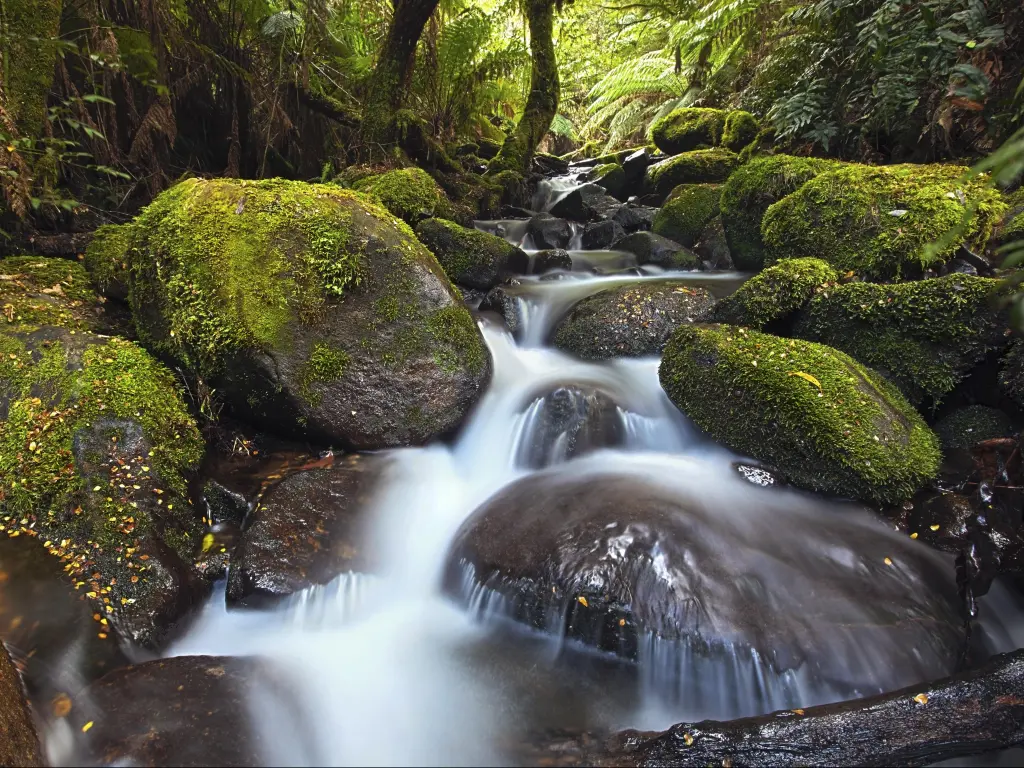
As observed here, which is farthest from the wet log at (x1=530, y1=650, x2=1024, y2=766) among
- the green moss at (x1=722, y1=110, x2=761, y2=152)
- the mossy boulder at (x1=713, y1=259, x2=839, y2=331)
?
the green moss at (x1=722, y1=110, x2=761, y2=152)

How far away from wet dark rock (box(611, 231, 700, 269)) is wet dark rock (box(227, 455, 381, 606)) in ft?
15.3

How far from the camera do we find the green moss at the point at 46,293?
334 centimetres

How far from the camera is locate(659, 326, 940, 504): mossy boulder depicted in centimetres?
309

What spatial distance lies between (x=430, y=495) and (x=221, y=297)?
178 cm

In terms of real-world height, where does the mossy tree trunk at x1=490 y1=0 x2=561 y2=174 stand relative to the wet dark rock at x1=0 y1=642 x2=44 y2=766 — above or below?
above

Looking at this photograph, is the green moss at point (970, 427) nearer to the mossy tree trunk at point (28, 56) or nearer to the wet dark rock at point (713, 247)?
the wet dark rock at point (713, 247)

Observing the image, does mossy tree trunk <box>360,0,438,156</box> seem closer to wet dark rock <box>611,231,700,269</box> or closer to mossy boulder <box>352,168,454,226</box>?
mossy boulder <box>352,168,454,226</box>

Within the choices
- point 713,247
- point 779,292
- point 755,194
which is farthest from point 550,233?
point 779,292

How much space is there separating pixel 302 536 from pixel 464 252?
350 cm

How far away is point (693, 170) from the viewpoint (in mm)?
8797

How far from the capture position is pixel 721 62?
1143 cm

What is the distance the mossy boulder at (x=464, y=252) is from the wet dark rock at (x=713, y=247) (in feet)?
8.67

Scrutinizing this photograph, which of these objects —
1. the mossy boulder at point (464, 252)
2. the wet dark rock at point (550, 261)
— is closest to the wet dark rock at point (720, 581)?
the mossy boulder at point (464, 252)

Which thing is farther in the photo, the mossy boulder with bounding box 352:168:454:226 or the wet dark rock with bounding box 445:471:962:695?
the mossy boulder with bounding box 352:168:454:226
